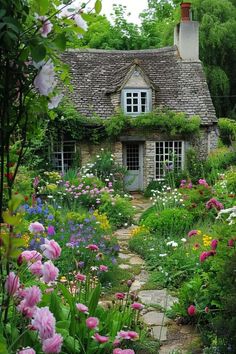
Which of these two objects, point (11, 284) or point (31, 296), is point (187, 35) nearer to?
point (31, 296)

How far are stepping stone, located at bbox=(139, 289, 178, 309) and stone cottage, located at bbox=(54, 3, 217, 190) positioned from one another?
37.6 feet

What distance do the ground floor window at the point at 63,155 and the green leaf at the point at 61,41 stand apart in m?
15.5

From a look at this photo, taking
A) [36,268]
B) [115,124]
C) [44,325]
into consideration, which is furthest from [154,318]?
[115,124]

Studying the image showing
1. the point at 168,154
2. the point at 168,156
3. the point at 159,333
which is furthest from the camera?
the point at 168,156

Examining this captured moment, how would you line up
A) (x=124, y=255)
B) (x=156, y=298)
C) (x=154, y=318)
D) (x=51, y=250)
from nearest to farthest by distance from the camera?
(x=51, y=250)
(x=154, y=318)
(x=156, y=298)
(x=124, y=255)

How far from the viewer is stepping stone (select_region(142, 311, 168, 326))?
533 cm

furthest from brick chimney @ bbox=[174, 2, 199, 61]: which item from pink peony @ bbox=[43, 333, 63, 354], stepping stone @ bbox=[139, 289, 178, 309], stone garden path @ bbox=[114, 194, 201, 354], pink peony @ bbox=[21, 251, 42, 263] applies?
pink peony @ bbox=[43, 333, 63, 354]

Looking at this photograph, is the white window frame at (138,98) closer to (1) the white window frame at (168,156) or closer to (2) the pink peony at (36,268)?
(1) the white window frame at (168,156)

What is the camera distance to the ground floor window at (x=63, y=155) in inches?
693

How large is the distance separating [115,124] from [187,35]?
17.8 feet

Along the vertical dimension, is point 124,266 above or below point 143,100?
below

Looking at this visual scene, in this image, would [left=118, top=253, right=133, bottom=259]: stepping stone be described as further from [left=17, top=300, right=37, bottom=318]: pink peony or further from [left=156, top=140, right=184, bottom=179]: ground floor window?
[left=156, top=140, right=184, bottom=179]: ground floor window

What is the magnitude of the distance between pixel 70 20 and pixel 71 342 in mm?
2302

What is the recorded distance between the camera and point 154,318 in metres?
5.50
